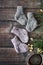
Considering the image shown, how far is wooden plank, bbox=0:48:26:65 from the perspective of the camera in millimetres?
1556

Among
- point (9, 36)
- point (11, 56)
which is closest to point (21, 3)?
point (9, 36)

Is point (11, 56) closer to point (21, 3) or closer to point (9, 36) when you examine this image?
point (9, 36)

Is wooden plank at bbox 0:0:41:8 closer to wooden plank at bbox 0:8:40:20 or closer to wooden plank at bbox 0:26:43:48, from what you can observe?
wooden plank at bbox 0:8:40:20

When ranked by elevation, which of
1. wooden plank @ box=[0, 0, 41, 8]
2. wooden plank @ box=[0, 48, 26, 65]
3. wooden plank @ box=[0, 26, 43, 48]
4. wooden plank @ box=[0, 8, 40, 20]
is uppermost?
wooden plank @ box=[0, 0, 41, 8]

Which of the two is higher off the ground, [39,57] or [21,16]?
[21,16]

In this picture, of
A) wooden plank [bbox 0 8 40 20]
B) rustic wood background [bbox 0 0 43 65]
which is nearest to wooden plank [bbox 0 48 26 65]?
rustic wood background [bbox 0 0 43 65]

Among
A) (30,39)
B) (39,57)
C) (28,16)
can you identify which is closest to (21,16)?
(28,16)

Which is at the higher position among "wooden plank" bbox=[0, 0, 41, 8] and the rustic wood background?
"wooden plank" bbox=[0, 0, 41, 8]

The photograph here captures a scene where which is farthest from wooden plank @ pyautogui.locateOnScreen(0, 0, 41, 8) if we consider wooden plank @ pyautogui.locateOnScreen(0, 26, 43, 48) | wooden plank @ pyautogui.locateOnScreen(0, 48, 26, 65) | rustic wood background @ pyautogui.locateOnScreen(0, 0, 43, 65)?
wooden plank @ pyautogui.locateOnScreen(0, 48, 26, 65)

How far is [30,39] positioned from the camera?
1.55m

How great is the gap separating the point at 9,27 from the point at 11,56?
184mm

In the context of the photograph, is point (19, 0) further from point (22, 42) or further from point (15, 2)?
point (22, 42)

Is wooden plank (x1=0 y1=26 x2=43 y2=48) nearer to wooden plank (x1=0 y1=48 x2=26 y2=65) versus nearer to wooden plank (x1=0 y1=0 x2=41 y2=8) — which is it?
wooden plank (x1=0 y1=48 x2=26 y2=65)

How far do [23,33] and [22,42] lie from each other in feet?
0.19
